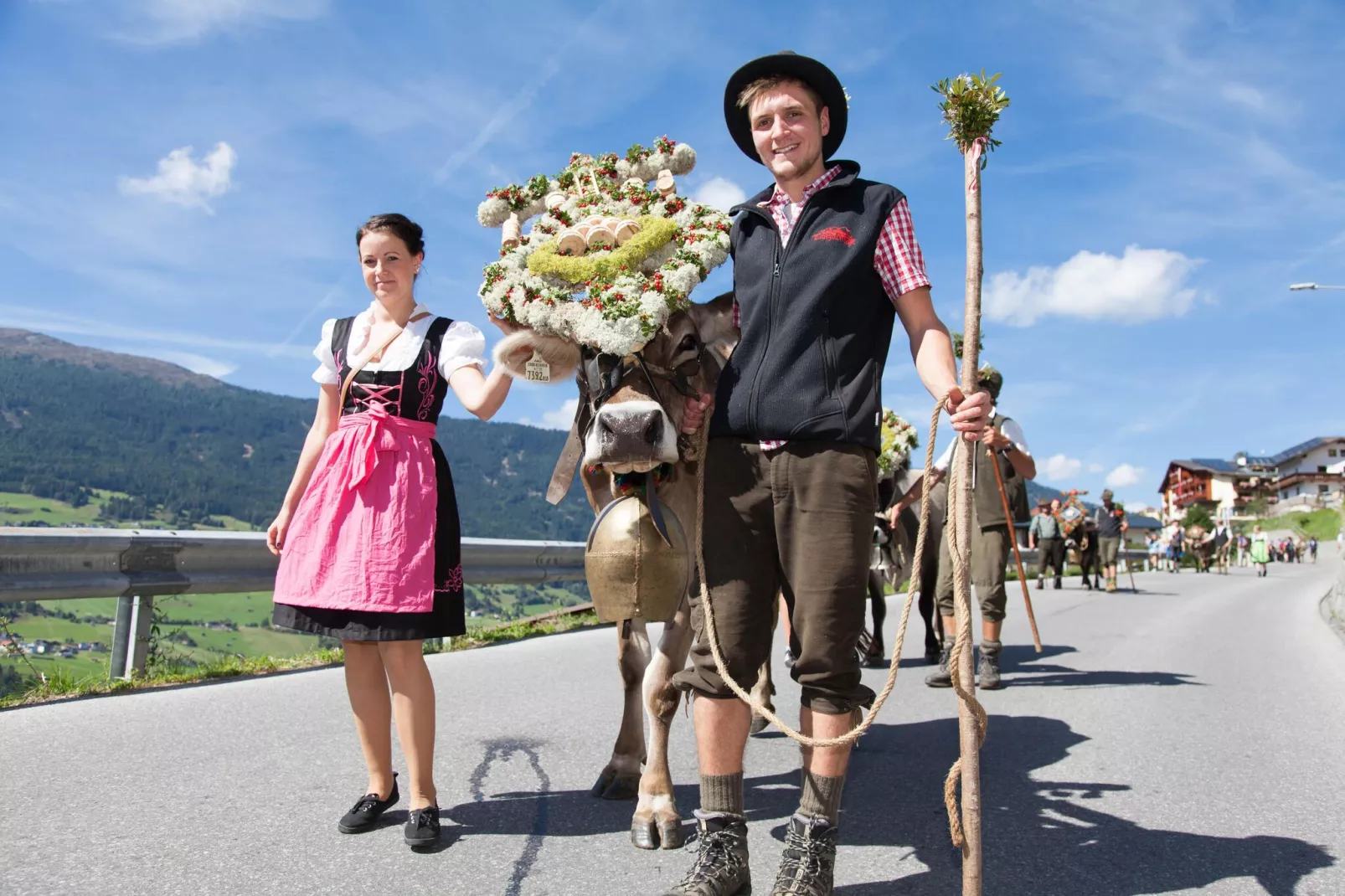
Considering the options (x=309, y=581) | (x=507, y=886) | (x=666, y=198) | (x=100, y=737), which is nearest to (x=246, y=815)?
(x=309, y=581)

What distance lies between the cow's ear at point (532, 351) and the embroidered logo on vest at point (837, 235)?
103 cm

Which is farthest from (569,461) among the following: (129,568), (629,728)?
(129,568)

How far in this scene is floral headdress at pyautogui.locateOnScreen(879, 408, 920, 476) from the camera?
826cm

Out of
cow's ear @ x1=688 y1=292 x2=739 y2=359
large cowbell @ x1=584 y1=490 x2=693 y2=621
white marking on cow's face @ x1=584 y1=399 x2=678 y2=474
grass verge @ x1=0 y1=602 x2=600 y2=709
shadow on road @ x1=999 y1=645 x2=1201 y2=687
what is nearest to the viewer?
white marking on cow's face @ x1=584 y1=399 x2=678 y2=474

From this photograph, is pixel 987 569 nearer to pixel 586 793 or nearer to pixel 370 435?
pixel 586 793

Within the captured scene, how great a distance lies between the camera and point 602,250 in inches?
139

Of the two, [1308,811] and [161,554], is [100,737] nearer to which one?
[161,554]

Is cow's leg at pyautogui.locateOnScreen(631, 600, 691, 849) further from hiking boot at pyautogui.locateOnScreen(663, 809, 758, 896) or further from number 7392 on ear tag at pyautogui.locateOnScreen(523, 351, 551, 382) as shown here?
number 7392 on ear tag at pyautogui.locateOnScreen(523, 351, 551, 382)

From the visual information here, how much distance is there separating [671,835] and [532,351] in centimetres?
183

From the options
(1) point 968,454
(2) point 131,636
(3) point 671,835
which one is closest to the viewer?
(1) point 968,454

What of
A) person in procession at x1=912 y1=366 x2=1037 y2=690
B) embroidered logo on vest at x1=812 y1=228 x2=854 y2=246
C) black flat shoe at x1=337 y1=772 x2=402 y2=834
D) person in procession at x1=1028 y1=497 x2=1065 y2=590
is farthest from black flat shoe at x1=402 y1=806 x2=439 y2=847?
person in procession at x1=1028 y1=497 x2=1065 y2=590

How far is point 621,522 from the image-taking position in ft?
10.9

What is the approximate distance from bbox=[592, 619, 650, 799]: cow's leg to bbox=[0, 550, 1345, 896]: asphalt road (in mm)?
160

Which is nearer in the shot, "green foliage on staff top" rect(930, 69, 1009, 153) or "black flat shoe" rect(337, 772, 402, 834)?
"green foliage on staff top" rect(930, 69, 1009, 153)
